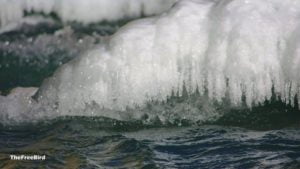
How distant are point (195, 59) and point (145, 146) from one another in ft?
2.73

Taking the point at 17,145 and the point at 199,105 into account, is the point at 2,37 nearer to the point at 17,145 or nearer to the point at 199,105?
the point at 17,145

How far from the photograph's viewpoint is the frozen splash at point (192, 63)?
4148 mm

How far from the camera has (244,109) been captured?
14.9 feet

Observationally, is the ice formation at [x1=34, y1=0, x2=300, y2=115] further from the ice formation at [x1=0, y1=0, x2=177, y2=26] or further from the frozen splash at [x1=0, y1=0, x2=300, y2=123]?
the ice formation at [x1=0, y1=0, x2=177, y2=26]

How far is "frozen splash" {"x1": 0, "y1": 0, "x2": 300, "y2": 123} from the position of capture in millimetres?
4148

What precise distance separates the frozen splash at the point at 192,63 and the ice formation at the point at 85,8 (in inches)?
40.3

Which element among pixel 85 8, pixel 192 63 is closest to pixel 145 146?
pixel 192 63

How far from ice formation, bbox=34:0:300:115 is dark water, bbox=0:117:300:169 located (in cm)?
24

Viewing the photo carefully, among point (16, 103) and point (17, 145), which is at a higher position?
point (16, 103)

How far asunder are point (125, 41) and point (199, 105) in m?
0.80

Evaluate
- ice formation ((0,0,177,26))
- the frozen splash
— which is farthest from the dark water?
ice formation ((0,0,177,26))

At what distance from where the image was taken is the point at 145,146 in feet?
13.1

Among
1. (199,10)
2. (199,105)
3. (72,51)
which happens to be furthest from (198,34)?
(72,51)

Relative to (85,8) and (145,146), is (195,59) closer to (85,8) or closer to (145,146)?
(145,146)
